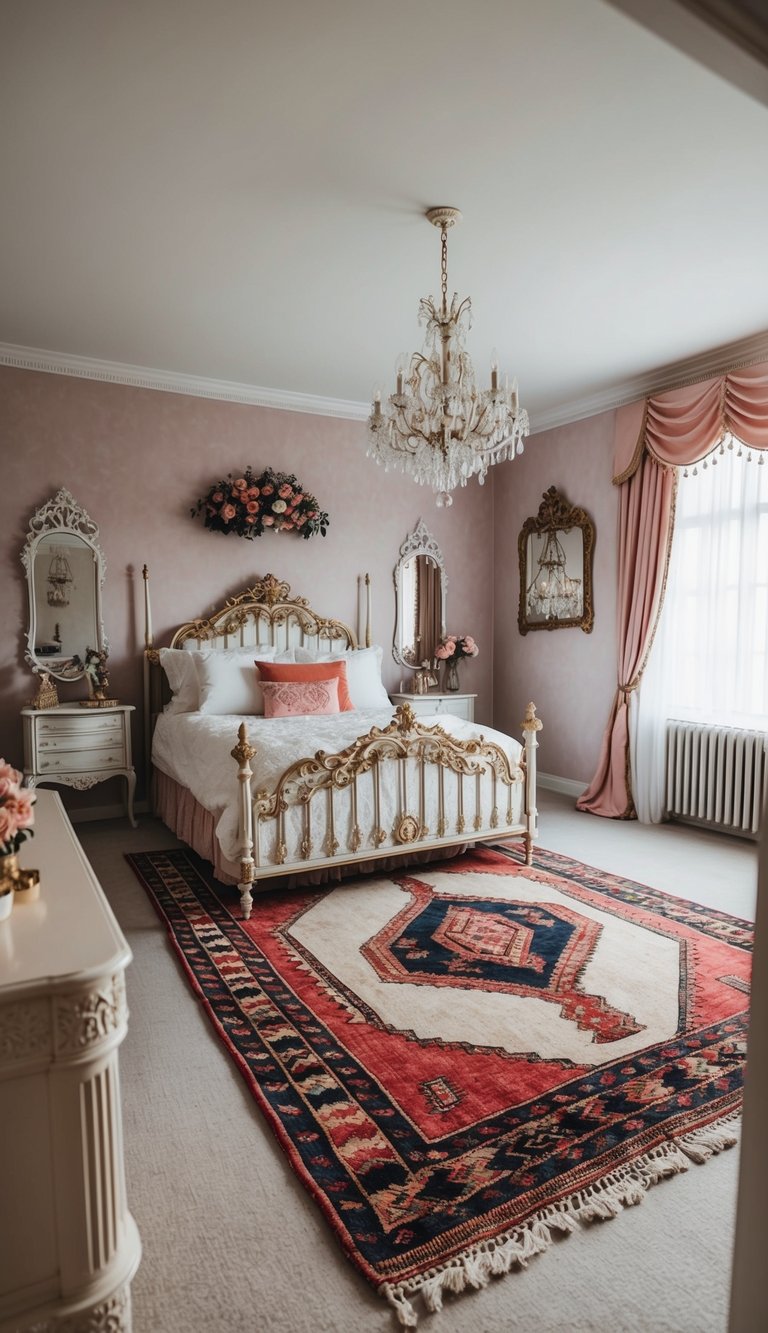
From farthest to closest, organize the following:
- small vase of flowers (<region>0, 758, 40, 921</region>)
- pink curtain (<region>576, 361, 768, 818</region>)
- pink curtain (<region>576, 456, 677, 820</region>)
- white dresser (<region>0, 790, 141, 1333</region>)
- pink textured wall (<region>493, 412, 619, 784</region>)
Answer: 1. pink textured wall (<region>493, 412, 619, 784</region>)
2. pink curtain (<region>576, 456, 677, 820</region>)
3. pink curtain (<region>576, 361, 768, 818</region>)
4. small vase of flowers (<region>0, 758, 40, 921</region>)
5. white dresser (<region>0, 790, 141, 1333</region>)

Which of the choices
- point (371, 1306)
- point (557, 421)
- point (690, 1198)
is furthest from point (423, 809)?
point (557, 421)

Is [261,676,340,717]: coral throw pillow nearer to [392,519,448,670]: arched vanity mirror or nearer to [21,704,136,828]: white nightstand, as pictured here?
[21,704,136,828]: white nightstand

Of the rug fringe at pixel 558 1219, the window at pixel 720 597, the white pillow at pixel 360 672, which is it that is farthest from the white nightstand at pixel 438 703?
the rug fringe at pixel 558 1219

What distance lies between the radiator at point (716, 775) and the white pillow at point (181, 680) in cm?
306

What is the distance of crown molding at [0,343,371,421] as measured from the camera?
15.6ft

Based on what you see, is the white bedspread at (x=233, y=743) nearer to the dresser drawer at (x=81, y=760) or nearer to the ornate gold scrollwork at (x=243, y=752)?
the ornate gold scrollwork at (x=243, y=752)

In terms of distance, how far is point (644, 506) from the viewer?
5.07 meters

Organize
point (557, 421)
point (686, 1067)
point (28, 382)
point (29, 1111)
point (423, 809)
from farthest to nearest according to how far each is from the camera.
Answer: point (557, 421)
point (28, 382)
point (423, 809)
point (686, 1067)
point (29, 1111)

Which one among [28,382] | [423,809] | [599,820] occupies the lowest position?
[599,820]

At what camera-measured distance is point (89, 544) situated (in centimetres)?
496

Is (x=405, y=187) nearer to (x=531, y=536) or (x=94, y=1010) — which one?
(x=94, y=1010)

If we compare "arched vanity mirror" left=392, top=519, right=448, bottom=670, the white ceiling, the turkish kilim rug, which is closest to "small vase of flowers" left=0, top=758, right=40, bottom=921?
the turkish kilim rug

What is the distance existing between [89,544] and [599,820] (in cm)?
379

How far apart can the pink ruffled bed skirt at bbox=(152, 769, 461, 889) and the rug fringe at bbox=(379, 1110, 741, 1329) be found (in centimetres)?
199
